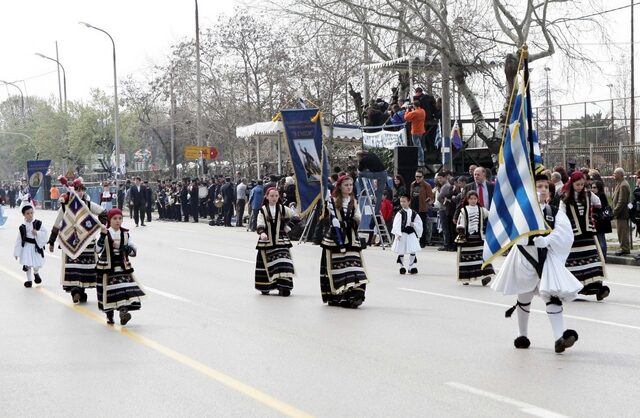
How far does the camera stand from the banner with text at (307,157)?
2131 cm

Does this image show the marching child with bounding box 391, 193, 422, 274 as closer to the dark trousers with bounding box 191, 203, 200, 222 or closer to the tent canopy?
the tent canopy

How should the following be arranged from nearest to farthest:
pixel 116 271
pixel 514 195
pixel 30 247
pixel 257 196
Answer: pixel 514 195 < pixel 116 271 < pixel 30 247 < pixel 257 196

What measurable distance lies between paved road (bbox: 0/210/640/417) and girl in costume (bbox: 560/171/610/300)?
0.29m

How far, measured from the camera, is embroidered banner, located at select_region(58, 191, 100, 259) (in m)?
14.1

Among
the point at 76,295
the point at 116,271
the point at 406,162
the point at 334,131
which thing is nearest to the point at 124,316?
the point at 116,271

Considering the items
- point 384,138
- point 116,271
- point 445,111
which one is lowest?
point 116,271

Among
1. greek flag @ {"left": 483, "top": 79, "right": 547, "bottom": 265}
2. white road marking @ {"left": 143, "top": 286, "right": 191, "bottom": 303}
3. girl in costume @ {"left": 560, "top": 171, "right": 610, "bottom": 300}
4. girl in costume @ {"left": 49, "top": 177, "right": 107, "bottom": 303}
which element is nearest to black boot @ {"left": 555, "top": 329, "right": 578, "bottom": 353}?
greek flag @ {"left": 483, "top": 79, "right": 547, "bottom": 265}

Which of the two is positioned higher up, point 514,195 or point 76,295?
point 514,195

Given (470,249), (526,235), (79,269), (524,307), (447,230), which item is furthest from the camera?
(447,230)

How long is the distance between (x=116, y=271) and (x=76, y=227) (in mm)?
2548

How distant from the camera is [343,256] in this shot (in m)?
13.3

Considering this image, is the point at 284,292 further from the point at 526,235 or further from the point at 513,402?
the point at 513,402

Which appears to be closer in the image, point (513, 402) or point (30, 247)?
point (513, 402)

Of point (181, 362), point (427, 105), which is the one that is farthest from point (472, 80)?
point (181, 362)
